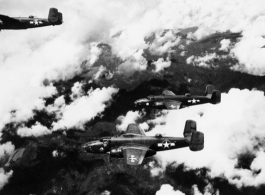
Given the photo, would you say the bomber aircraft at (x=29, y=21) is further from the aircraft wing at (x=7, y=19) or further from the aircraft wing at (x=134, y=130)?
the aircraft wing at (x=134, y=130)

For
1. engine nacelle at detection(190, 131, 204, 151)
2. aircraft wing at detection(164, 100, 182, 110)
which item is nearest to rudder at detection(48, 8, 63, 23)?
aircraft wing at detection(164, 100, 182, 110)

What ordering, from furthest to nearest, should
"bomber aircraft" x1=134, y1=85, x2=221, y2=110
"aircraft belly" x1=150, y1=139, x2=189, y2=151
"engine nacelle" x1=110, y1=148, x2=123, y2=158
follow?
"bomber aircraft" x1=134, y1=85, x2=221, y2=110
"aircraft belly" x1=150, y1=139, x2=189, y2=151
"engine nacelle" x1=110, y1=148, x2=123, y2=158

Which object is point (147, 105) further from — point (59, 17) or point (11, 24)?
point (11, 24)

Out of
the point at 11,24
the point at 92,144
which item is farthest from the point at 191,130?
the point at 11,24

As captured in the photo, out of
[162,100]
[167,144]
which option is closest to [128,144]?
[167,144]

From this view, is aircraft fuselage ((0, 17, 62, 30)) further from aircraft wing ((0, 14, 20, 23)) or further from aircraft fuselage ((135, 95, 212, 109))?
aircraft fuselage ((135, 95, 212, 109))

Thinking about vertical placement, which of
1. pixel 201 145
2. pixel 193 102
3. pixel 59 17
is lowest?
pixel 201 145

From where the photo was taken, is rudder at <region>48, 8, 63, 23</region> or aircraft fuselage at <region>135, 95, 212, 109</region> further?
aircraft fuselage at <region>135, 95, 212, 109</region>

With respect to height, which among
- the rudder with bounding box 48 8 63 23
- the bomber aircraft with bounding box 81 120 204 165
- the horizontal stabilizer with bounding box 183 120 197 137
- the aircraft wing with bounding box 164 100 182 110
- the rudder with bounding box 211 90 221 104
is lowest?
the bomber aircraft with bounding box 81 120 204 165

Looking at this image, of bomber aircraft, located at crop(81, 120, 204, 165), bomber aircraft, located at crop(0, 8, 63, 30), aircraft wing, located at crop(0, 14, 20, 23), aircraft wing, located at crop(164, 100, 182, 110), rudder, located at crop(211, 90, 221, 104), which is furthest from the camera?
rudder, located at crop(211, 90, 221, 104)
